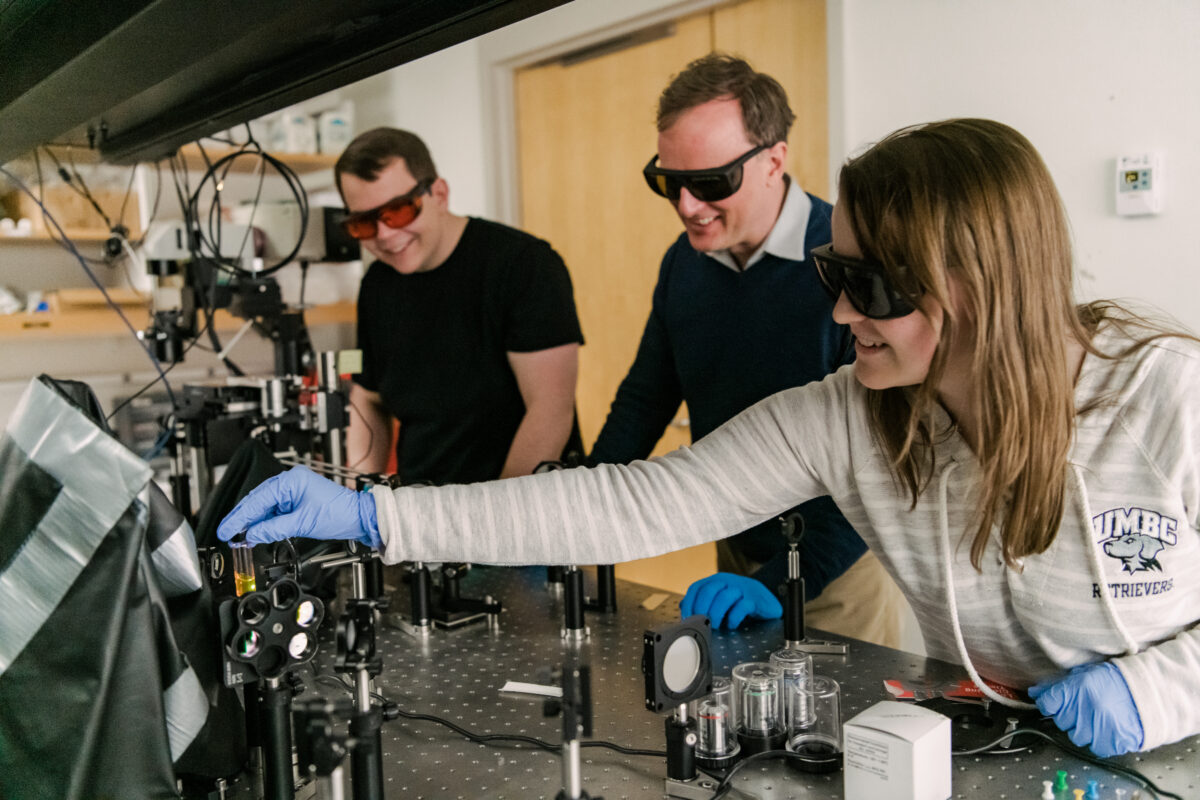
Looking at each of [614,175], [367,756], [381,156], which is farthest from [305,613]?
[614,175]

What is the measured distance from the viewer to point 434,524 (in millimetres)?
1220

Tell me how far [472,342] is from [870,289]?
4.63 ft

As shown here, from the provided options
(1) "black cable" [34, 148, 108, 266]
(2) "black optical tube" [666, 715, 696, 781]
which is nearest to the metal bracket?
(2) "black optical tube" [666, 715, 696, 781]

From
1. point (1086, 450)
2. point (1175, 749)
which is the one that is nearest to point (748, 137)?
point (1086, 450)

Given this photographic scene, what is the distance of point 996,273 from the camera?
105 cm

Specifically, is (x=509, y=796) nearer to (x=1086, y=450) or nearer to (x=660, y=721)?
(x=660, y=721)

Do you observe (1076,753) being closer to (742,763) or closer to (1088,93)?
(742,763)

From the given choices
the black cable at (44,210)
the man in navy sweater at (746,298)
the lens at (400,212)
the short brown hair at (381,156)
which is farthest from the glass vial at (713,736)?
the black cable at (44,210)

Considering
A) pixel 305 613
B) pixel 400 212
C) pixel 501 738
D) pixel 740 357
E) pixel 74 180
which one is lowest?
pixel 501 738

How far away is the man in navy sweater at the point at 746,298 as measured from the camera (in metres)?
1.79

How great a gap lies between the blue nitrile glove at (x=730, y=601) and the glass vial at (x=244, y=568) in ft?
2.30

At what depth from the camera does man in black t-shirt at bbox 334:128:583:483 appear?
2.23 meters

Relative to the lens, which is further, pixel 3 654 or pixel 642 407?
pixel 642 407

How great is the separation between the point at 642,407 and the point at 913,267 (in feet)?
3.50
